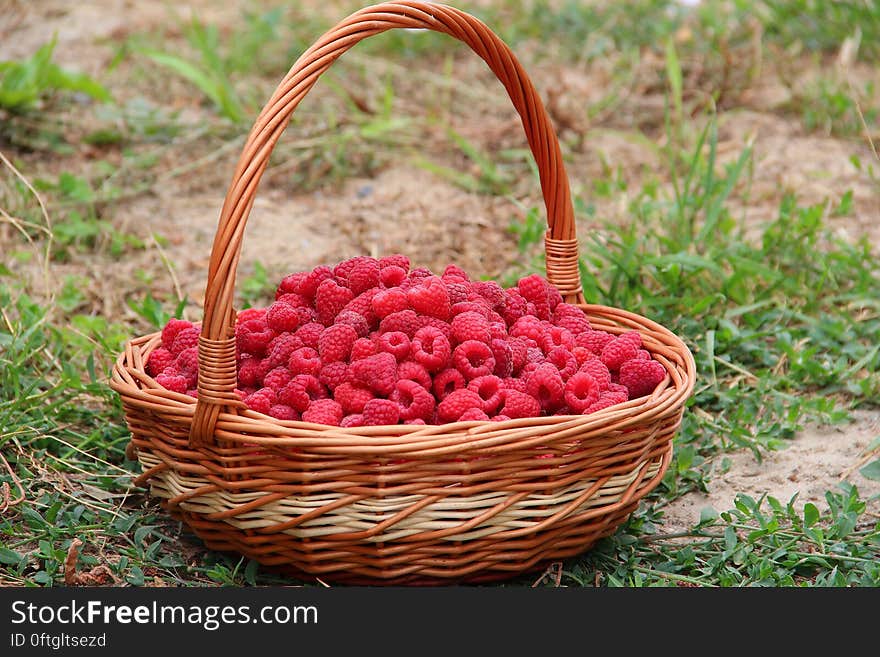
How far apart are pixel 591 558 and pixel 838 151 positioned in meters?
2.20

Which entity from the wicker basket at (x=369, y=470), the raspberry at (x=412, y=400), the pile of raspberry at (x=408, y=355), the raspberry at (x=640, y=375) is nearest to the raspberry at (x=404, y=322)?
the pile of raspberry at (x=408, y=355)

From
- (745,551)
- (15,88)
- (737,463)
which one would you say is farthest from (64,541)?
(15,88)

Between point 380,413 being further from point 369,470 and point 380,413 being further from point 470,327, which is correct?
point 470,327

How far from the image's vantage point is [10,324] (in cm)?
211

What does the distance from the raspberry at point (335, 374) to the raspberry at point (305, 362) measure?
0.02m

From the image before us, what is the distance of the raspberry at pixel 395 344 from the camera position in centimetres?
151

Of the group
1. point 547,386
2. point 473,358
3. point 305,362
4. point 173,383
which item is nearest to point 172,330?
point 173,383

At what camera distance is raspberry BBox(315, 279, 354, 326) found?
1.66 metres

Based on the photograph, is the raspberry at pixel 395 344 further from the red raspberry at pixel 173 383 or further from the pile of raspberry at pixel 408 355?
the red raspberry at pixel 173 383

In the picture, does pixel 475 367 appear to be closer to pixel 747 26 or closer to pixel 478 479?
pixel 478 479

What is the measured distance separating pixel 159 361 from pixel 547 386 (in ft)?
2.04

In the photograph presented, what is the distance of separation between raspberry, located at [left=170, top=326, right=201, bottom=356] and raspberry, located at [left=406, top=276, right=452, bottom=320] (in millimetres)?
363

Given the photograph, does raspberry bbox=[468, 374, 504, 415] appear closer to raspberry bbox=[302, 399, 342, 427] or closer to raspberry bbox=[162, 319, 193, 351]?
raspberry bbox=[302, 399, 342, 427]

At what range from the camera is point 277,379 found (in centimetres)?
154
